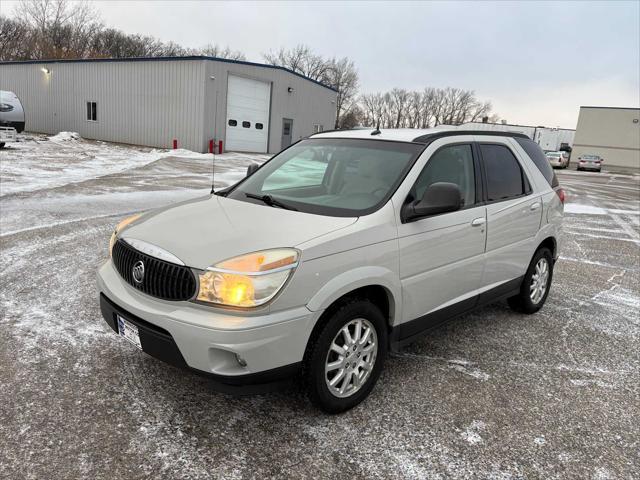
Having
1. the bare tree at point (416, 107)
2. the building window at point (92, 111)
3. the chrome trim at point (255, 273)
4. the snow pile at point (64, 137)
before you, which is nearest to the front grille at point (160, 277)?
the chrome trim at point (255, 273)

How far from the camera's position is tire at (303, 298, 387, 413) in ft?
8.99

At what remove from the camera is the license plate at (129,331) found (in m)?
2.81

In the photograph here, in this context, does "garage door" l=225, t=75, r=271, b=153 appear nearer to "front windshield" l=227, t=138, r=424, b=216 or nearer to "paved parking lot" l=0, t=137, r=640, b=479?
"paved parking lot" l=0, t=137, r=640, b=479

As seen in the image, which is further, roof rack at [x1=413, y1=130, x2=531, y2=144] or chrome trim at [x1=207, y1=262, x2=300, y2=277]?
roof rack at [x1=413, y1=130, x2=531, y2=144]

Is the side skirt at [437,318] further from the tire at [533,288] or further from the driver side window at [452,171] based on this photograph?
the driver side window at [452,171]

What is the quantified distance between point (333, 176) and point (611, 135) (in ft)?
173

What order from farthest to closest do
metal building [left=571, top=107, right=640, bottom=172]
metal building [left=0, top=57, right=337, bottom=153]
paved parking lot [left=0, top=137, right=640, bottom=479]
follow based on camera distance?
1. metal building [left=571, top=107, right=640, bottom=172]
2. metal building [left=0, top=57, right=337, bottom=153]
3. paved parking lot [left=0, top=137, right=640, bottom=479]

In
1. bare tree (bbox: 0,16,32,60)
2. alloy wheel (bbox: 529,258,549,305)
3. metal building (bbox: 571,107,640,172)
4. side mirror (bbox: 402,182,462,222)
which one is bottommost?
alloy wheel (bbox: 529,258,549,305)

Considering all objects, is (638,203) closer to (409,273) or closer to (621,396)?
(621,396)

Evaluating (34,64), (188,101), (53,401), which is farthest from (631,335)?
(34,64)

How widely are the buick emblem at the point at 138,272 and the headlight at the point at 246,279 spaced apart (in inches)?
19.2

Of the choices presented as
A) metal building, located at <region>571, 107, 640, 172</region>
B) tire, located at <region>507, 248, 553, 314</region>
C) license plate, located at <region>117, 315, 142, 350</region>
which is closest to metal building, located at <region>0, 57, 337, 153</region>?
tire, located at <region>507, 248, 553, 314</region>

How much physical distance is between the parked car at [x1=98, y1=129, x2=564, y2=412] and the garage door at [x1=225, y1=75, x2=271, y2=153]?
907 inches

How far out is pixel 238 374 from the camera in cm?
248
